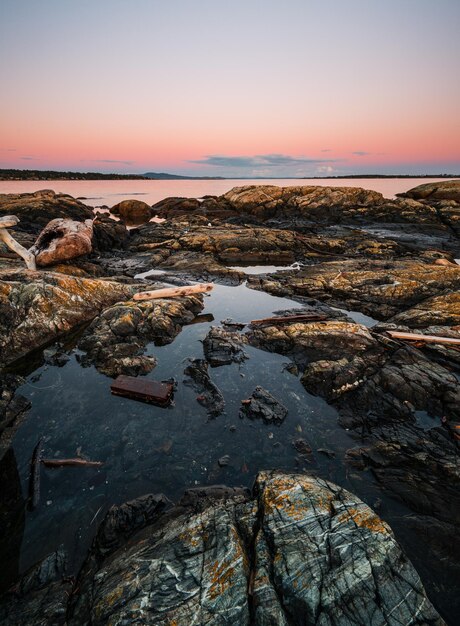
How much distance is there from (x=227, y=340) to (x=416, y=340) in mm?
6764

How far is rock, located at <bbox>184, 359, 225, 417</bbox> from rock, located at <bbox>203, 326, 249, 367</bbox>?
19.5 inches

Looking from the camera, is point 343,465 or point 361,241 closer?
point 343,465

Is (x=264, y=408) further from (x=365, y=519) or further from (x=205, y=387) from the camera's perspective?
(x=365, y=519)

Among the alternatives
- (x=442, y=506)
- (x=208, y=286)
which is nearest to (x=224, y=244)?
(x=208, y=286)

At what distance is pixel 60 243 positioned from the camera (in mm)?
16703

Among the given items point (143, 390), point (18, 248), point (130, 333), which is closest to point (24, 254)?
point (18, 248)

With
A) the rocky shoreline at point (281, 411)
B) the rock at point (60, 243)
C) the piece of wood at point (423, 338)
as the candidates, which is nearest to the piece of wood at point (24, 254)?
the rock at point (60, 243)

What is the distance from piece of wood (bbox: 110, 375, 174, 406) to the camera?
7.96 m

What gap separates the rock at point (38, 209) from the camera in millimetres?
30438

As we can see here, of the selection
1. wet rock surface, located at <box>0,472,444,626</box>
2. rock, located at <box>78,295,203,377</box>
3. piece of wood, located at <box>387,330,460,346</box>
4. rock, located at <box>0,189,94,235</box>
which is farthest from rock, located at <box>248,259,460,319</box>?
rock, located at <box>0,189,94,235</box>

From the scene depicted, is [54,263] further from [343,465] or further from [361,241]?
[361,241]

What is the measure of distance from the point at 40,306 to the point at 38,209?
1129 inches

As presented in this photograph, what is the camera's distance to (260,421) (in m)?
7.53

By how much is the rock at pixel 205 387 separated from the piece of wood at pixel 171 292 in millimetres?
5152
